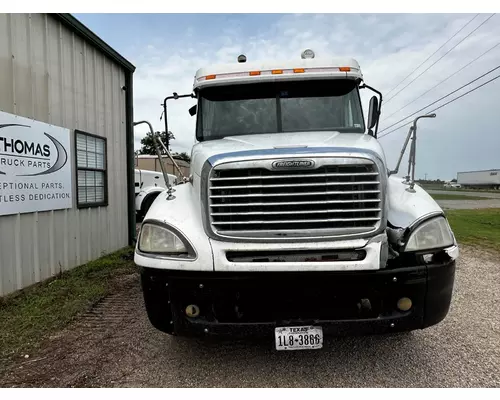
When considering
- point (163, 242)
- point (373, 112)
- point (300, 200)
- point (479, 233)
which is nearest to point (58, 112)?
point (163, 242)

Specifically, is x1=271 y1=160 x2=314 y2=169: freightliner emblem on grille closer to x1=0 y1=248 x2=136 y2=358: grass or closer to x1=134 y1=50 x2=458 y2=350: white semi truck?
x1=134 y1=50 x2=458 y2=350: white semi truck

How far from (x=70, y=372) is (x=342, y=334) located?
2.16 meters

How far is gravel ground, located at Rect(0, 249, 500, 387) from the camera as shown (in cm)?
290

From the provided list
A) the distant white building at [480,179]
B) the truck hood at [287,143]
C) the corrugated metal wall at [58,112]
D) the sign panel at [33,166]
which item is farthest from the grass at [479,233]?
the distant white building at [480,179]

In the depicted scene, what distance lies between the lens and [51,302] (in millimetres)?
4672

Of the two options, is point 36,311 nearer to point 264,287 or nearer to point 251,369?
point 251,369

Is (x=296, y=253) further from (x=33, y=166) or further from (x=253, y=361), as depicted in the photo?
(x=33, y=166)

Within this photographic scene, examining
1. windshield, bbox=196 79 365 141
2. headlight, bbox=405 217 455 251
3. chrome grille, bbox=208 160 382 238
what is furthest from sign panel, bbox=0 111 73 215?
headlight, bbox=405 217 455 251

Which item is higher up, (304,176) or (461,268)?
(304,176)

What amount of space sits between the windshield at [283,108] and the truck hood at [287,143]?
0.24 metres

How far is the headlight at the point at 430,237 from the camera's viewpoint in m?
2.74

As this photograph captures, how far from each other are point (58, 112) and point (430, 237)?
218 inches

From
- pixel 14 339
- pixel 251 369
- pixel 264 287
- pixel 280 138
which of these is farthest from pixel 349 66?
pixel 14 339

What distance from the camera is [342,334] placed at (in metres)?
2.65
